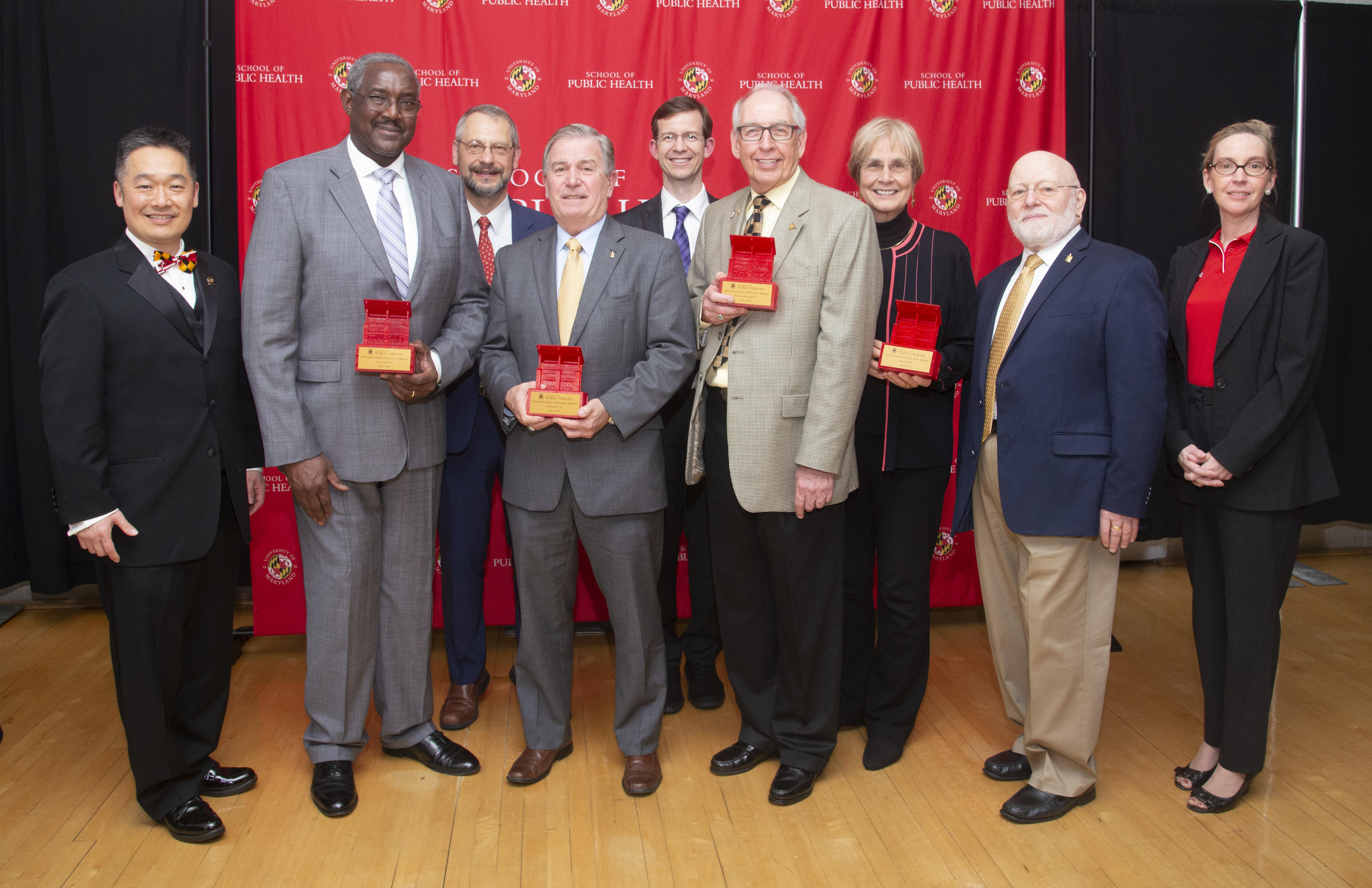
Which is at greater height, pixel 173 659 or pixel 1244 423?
pixel 1244 423

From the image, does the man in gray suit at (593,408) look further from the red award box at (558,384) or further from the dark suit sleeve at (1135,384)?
the dark suit sleeve at (1135,384)

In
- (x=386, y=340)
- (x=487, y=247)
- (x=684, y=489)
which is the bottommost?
(x=684, y=489)

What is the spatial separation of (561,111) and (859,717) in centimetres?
268

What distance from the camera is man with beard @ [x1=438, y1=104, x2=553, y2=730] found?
3244mm

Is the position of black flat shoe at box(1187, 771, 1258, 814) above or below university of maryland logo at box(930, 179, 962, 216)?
below

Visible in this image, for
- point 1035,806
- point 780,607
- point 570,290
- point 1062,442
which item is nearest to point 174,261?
point 570,290

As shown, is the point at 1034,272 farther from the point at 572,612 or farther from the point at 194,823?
the point at 194,823

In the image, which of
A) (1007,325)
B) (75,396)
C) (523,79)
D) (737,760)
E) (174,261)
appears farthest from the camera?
(523,79)

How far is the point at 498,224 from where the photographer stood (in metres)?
3.42

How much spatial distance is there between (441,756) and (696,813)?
801 millimetres

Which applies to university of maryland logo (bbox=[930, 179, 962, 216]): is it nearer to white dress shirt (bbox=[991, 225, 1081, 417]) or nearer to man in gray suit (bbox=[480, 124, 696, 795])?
white dress shirt (bbox=[991, 225, 1081, 417])

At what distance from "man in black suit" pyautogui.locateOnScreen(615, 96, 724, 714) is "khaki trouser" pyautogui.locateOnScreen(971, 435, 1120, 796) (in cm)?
104

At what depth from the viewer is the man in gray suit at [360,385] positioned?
2559mm

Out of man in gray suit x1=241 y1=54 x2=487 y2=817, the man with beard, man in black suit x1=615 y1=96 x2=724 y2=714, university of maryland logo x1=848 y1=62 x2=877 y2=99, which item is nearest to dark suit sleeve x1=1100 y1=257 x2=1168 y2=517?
man in black suit x1=615 y1=96 x2=724 y2=714
